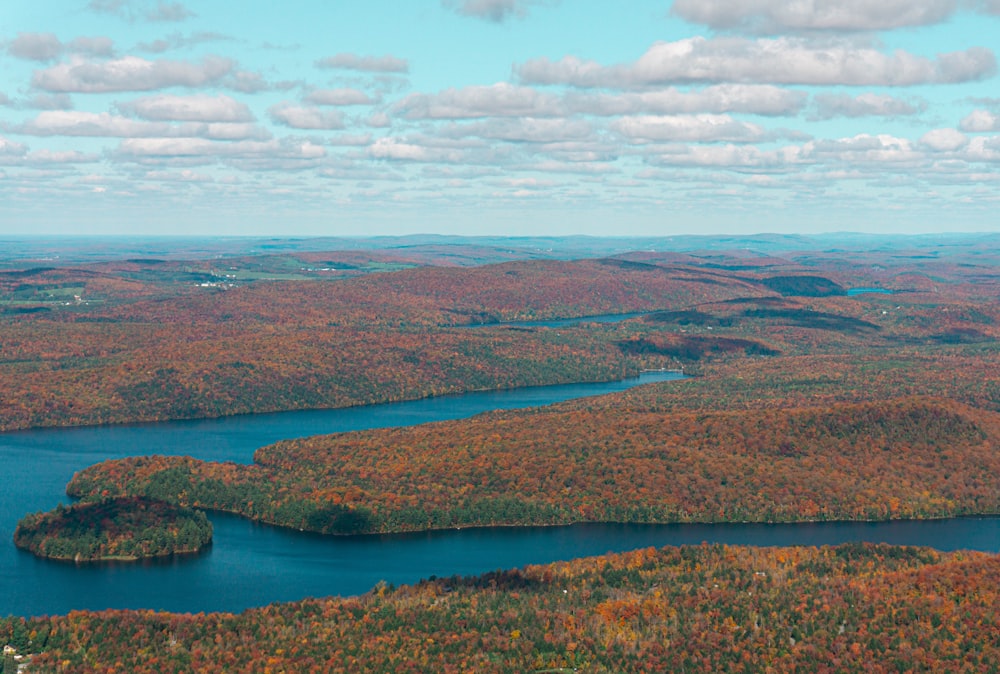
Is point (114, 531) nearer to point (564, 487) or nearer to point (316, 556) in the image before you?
point (316, 556)

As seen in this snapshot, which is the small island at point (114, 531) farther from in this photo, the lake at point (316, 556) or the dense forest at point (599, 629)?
the dense forest at point (599, 629)

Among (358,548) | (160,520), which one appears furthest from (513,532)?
(160,520)

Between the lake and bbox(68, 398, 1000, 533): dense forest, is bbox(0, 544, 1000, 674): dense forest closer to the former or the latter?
the lake

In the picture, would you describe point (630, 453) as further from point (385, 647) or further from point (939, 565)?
point (385, 647)

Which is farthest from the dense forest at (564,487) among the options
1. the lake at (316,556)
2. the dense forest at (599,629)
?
the dense forest at (599,629)

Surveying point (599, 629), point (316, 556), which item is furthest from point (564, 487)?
point (599, 629)

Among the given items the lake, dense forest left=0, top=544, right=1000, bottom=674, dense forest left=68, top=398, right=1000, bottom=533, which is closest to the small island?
the lake

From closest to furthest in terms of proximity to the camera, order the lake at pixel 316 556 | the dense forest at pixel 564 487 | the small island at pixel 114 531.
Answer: the lake at pixel 316 556 < the small island at pixel 114 531 < the dense forest at pixel 564 487
